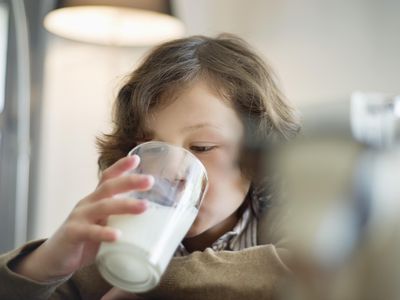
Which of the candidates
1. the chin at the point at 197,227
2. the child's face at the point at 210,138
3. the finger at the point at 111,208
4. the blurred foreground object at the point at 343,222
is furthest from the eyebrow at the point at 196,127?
the blurred foreground object at the point at 343,222

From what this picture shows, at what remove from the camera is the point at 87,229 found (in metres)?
0.54

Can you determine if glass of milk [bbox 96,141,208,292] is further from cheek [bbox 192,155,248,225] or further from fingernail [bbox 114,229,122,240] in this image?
cheek [bbox 192,155,248,225]

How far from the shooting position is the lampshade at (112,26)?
1.93 m

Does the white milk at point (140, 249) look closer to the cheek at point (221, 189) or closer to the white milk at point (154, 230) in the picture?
the white milk at point (154, 230)

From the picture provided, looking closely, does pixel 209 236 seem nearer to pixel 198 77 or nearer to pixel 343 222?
pixel 198 77

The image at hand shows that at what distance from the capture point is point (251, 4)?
1897 mm

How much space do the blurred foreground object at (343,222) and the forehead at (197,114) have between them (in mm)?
504

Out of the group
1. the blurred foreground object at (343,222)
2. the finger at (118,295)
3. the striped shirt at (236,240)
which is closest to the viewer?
the blurred foreground object at (343,222)

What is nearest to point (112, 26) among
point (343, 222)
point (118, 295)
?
point (118, 295)

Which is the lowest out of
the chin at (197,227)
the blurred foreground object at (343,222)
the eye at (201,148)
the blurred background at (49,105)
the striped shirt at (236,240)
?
the blurred background at (49,105)

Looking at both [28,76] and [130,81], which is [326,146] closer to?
[130,81]

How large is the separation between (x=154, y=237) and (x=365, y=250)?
305 mm

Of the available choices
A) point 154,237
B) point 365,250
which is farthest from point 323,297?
point 154,237

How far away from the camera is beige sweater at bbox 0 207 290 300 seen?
1.81 feet
